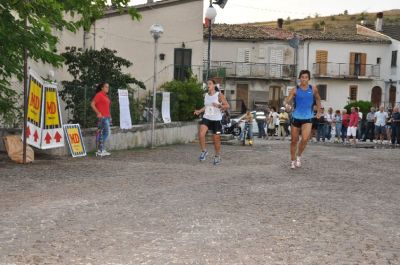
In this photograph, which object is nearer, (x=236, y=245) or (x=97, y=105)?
(x=236, y=245)

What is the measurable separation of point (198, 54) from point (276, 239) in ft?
94.8

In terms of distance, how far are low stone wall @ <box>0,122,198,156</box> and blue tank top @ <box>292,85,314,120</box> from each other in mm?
5113

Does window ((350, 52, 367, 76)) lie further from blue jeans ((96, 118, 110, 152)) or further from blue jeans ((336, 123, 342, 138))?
blue jeans ((96, 118, 110, 152))

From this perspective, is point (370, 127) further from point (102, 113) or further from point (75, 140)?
point (75, 140)

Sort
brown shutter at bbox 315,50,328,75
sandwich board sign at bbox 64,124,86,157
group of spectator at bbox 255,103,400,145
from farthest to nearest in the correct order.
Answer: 1. brown shutter at bbox 315,50,328,75
2. group of spectator at bbox 255,103,400,145
3. sandwich board sign at bbox 64,124,86,157

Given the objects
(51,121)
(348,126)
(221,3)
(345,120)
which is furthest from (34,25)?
(345,120)

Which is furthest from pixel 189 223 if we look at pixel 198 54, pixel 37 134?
pixel 198 54

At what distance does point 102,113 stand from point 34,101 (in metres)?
1.82

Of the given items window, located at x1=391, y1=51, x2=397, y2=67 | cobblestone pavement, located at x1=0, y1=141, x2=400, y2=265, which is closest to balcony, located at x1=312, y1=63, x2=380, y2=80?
window, located at x1=391, y1=51, x2=397, y2=67

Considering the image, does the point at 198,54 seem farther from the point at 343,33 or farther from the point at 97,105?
the point at 343,33

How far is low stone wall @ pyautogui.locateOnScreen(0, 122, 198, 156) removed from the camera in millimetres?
14455

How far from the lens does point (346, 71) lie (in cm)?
5900

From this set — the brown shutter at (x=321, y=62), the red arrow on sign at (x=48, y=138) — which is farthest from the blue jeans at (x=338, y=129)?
the brown shutter at (x=321, y=62)

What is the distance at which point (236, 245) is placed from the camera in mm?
5883
